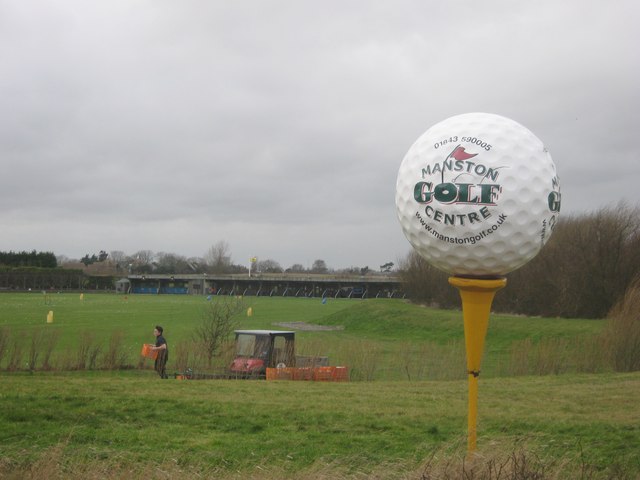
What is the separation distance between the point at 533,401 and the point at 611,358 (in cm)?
849

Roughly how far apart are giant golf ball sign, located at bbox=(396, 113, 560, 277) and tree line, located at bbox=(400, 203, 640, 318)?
28.6 metres

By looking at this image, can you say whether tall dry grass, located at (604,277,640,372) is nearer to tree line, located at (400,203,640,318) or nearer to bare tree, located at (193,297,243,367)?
bare tree, located at (193,297,243,367)

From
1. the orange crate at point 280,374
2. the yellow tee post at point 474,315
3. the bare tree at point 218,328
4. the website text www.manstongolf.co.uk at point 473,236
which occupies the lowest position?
the orange crate at point 280,374

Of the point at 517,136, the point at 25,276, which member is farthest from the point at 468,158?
the point at 25,276

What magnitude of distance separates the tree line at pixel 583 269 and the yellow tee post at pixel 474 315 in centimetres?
2856

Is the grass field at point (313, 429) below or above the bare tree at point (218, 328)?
below

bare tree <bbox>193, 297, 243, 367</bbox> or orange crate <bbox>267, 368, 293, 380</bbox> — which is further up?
bare tree <bbox>193, 297, 243, 367</bbox>

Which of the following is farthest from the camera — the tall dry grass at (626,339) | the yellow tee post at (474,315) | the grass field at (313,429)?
the tall dry grass at (626,339)

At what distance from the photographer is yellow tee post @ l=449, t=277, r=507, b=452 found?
568 centimetres

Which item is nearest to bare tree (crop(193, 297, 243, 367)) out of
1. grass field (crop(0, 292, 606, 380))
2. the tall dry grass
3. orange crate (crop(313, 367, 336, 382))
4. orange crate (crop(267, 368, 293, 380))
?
grass field (crop(0, 292, 606, 380))

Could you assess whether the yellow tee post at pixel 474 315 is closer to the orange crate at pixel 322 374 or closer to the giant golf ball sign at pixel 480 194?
the giant golf ball sign at pixel 480 194

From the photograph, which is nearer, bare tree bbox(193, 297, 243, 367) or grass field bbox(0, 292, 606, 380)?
grass field bbox(0, 292, 606, 380)

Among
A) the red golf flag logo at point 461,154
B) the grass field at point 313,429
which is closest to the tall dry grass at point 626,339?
the grass field at point 313,429

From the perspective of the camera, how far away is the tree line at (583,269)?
112ft
